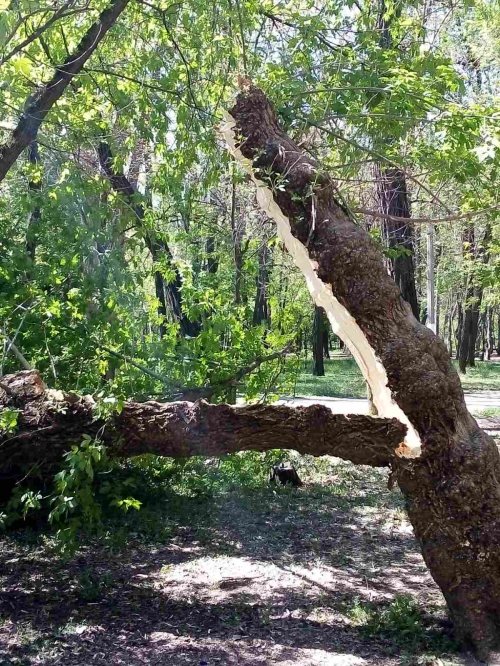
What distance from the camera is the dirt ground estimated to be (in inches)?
153

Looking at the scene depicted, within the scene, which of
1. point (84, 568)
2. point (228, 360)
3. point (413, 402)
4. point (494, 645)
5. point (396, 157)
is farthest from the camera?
point (228, 360)

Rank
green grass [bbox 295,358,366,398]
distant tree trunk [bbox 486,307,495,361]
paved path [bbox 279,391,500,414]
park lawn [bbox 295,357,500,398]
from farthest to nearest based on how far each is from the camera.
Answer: distant tree trunk [bbox 486,307,495,361]
park lawn [bbox 295,357,500,398]
green grass [bbox 295,358,366,398]
paved path [bbox 279,391,500,414]

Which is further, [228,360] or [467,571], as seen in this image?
[228,360]

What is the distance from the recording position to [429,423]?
4.02m

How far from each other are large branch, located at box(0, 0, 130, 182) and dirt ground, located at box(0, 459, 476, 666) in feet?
9.80

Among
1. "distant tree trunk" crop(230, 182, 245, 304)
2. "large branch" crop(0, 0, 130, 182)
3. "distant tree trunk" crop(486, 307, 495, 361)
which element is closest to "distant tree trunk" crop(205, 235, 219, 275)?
"distant tree trunk" crop(230, 182, 245, 304)

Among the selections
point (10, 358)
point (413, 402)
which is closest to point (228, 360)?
point (10, 358)

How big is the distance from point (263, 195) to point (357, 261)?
3.07ft

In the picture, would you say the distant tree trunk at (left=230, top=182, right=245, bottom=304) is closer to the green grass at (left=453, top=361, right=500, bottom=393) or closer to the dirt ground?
the dirt ground

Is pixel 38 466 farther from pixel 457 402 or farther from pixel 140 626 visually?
pixel 457 402

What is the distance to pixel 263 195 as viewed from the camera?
4770 mm

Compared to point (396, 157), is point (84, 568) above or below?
below

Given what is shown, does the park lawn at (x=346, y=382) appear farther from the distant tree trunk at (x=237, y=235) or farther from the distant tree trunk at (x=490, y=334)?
the distant tree trunk at (x=490, y=334)

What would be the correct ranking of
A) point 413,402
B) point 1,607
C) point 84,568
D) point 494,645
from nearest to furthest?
1. point 494,645
2. point 413,402
3. point 1,607
4. point 84,568
